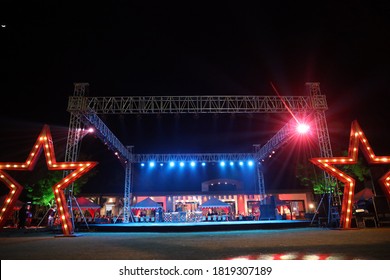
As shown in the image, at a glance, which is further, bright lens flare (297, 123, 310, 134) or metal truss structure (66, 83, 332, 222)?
bright lens flare (297, 123, 310, 134)

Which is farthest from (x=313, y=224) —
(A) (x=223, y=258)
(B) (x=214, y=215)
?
(A) (x=223, y=258)

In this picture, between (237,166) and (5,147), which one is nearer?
(5,147)

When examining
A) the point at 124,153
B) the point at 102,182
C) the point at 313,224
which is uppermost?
the point at 124,153

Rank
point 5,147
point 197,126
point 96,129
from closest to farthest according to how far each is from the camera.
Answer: point 96,129, point 5,147, point 197,126

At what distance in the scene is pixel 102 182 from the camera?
27.8 meters

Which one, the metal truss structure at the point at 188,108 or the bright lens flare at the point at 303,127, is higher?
the metal truss structure at the point at 188,108

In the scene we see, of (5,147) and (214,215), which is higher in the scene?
(5,147)

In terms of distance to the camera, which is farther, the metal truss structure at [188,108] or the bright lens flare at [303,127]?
the bright lens flare at [303,127]

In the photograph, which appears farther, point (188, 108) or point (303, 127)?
point (303, 127)

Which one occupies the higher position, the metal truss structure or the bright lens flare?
the metal truss structure

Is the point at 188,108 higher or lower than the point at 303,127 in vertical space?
higher
